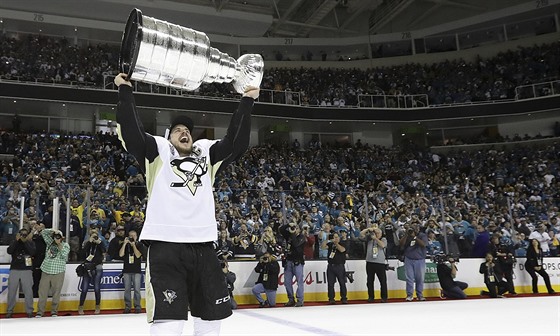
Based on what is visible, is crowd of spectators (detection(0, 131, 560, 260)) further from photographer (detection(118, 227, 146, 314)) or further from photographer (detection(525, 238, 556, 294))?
photographer (detection(525, 238, 556, 294))

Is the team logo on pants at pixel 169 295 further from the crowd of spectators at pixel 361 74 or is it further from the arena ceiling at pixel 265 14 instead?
the arena ceiling at pixel 265 14

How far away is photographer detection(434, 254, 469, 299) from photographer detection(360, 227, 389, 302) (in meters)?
1.56

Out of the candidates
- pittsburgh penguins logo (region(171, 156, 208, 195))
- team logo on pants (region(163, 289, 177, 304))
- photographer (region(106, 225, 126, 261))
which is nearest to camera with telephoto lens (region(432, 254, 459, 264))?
photographer (region(106, 225, 126, 261))

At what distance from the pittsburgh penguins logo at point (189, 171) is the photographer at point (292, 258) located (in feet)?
29.4

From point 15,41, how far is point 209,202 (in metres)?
26.7

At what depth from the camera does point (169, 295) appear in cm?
267

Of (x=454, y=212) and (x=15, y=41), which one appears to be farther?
(x=15, y=41)

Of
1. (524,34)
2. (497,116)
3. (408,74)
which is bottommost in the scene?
(497,116)

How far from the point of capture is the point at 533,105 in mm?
26875

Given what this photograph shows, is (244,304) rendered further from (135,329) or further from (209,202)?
(209,202)

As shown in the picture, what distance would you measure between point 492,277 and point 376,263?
10.7ft

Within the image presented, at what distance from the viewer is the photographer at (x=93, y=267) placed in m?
10.7

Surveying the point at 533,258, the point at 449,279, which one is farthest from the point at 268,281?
the point at 533,258

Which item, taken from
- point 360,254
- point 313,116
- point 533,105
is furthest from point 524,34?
point 360,254
